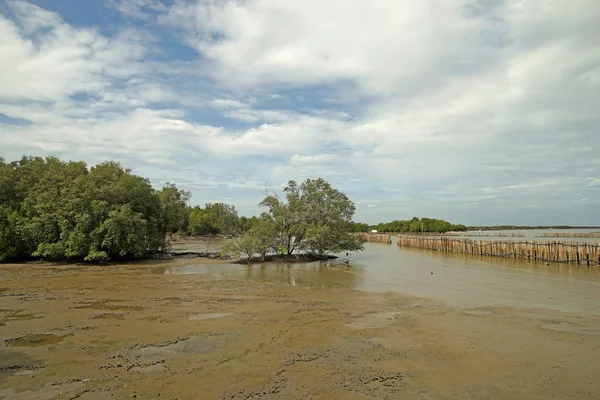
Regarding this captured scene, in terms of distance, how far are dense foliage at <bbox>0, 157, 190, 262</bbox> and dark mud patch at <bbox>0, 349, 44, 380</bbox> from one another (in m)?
19.1

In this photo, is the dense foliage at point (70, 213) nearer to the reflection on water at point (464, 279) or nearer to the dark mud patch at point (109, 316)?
the reflection on water at point (464, 279)

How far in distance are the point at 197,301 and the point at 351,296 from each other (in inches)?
250

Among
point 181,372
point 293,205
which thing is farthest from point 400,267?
point 181,372

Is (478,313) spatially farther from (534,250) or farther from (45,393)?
(534,250)

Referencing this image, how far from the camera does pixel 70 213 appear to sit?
26.4 m

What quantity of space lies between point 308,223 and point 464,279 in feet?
46.0

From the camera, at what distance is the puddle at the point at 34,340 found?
8617mm

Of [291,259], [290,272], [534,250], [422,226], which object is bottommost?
[290,272]

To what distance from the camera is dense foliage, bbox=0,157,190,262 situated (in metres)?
A: 26.0

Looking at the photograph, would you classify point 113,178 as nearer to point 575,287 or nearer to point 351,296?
point 351,296

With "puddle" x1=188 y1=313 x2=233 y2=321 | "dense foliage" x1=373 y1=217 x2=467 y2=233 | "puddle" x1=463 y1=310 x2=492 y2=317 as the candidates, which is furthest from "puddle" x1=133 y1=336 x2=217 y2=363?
"dense foliage" x1=373 y1=217 x2=467 y2=233

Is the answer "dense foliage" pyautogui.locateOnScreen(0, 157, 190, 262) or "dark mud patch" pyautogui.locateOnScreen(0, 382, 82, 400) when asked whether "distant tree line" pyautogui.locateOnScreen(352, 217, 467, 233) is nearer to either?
"dense foliage" pyautogui.locateOnScreen(0, 157, 190, 262)

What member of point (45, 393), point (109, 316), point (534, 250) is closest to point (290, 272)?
point (109, 316)

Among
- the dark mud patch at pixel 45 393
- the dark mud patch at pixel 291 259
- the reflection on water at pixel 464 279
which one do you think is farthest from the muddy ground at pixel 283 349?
the dark mud patch at pixel 291 259
